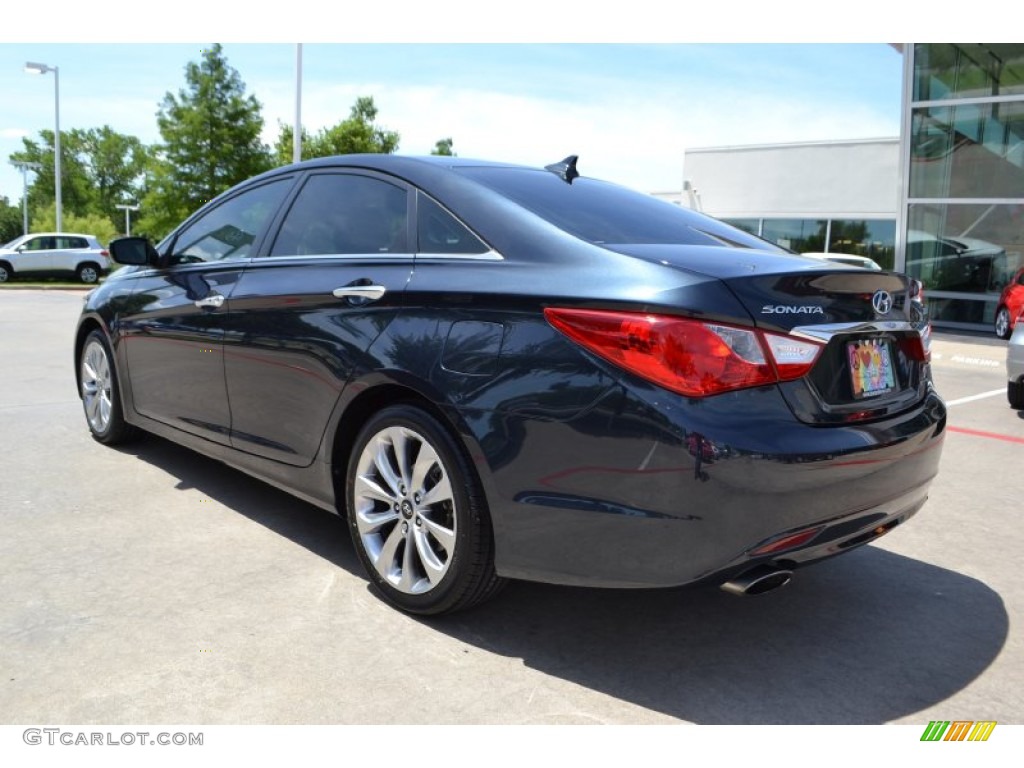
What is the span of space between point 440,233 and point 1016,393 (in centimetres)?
672

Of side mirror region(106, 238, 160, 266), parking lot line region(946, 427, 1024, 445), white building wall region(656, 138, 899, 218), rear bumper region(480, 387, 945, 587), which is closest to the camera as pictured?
rear bumper region(480, 387, 945, 587)

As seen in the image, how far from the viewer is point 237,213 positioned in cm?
447

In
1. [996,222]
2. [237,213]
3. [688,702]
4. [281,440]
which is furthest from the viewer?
[996,222]

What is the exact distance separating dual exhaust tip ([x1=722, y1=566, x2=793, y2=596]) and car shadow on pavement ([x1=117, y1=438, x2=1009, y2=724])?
0.34 meters

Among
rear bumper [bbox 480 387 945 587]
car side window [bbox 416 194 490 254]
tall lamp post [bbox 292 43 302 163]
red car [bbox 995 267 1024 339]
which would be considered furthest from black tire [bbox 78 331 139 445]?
tall lamp post [bbox 292 43 302 163]

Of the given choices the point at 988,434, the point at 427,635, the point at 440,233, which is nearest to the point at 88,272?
the point at 988,434

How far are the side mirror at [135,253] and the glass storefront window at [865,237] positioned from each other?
24604mm

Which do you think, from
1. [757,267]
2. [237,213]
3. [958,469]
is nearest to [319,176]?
[237,213]

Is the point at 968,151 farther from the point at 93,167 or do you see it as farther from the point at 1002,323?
the point at 93,167

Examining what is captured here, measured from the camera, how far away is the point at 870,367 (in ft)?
9.75

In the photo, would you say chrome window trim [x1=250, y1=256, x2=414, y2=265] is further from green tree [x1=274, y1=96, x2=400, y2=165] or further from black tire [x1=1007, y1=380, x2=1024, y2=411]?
green tree [x1=274, y1=96, x2=400, y2=165]

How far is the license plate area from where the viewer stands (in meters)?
2.89
